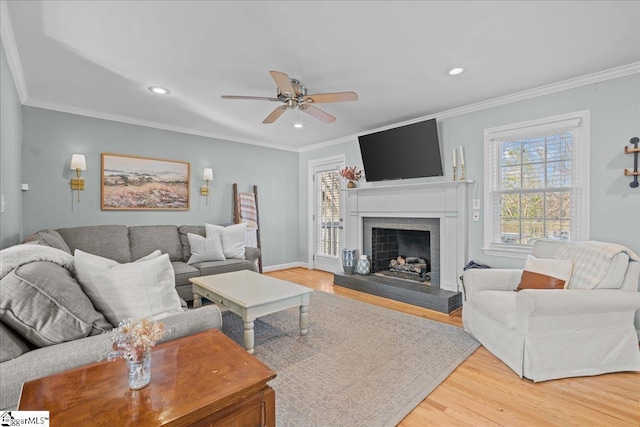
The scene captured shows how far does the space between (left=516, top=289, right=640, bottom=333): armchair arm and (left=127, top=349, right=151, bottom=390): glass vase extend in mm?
2312

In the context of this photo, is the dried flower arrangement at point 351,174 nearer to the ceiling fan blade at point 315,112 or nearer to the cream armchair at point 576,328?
the ceiling fan blade at point 315,112

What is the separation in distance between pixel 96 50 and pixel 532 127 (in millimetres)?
4228

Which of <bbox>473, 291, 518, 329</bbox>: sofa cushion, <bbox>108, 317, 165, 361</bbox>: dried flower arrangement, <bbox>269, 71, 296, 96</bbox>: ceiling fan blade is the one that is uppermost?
<bbox>269, 71, 296, 96</bbox>: ceiling fan blade

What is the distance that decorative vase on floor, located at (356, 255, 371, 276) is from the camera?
15.3 ft

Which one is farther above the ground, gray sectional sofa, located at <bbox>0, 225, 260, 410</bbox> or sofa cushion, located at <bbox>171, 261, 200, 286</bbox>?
gray sectional sofa, located at <bbox>0, 225, 260, 410</bbox>

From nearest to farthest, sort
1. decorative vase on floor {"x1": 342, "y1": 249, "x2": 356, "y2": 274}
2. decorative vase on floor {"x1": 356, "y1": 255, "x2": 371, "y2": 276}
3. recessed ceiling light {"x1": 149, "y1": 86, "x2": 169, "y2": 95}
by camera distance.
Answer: recessed ceiling light {"x1": 149, "y1": 86, "x2": 169, "y2": 95}, decorative vase on floor {"x1": 356, "y1": 255, "x2": 371, "y2": 276}, decorative vase on floor {"x1": 342, "y1": 249, "x2": 356, "y2": 274}

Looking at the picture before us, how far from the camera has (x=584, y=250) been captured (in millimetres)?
2469

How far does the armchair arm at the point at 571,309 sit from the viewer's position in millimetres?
2109

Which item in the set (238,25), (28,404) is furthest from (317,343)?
(238,25)

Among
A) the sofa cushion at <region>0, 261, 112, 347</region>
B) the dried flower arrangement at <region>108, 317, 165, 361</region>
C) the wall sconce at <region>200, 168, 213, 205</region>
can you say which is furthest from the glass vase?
the wall sconce at <region>200, 168, 213, 205</region>

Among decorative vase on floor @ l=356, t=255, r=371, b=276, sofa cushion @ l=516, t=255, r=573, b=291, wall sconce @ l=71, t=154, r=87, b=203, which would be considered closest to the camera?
sofa cushion @ l=516, t=255, r=573, b=291

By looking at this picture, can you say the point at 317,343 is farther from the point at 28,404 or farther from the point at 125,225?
the point at 125,225

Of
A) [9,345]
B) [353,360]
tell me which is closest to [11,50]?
[9,345]

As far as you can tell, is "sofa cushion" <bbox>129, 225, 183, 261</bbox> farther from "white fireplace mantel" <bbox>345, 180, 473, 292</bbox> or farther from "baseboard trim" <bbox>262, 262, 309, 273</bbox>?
"white fireplace mantel" <bbox>345, 180, 473, 292</bbox>
